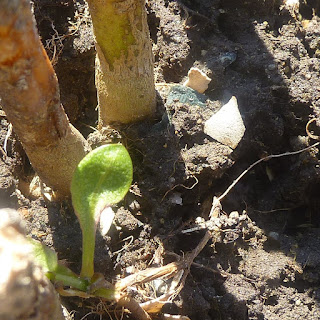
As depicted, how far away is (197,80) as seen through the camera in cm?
120

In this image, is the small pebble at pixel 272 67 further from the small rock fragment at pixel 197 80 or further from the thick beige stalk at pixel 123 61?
the thick beige stalk at pixel 123 61

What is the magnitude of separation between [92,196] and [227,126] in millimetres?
463

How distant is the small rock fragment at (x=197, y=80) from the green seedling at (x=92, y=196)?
43 centimetres

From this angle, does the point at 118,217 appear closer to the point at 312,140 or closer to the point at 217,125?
the point at 217,125

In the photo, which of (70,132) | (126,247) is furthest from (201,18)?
(126,247)

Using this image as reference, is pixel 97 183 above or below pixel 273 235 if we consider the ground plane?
above

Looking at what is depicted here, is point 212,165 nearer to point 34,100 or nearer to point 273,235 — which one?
point 273,235

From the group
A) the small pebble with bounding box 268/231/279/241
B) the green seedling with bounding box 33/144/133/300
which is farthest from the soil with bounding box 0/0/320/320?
the green seedling with bounding box 33/144/133/300

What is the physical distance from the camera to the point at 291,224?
1234 millimetres

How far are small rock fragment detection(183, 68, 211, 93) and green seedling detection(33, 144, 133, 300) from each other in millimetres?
429

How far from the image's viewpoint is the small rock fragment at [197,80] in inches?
46.8

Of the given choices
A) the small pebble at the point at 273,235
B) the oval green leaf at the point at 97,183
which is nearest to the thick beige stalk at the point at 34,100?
the oval green leaf at the point at 97,183

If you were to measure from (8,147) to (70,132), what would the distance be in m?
0.32

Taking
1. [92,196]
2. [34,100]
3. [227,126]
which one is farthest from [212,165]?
[34,100]
